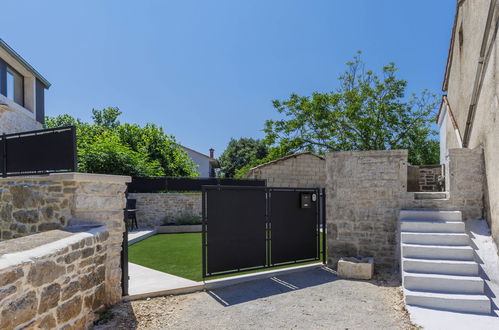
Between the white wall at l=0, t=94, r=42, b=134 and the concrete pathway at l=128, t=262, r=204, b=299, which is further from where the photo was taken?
the white wall at l=0, t=94, r=42, b=134

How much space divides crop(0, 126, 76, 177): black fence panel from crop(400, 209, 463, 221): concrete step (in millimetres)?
6205

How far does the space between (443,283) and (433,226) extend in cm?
132

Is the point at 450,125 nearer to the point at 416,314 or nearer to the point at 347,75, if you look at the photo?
the point at 416,314

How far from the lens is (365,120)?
18.1m

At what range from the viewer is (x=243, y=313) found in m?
4.40

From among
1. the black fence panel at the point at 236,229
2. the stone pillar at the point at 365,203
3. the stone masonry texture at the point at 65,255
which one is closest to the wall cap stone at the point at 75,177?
the stone masonry texture at the point at 65,255

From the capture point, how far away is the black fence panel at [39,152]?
4496 mm

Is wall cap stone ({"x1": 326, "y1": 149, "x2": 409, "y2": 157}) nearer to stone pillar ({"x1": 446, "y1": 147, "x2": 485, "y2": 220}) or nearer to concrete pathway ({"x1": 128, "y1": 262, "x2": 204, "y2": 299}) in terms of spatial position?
stone pillar ({"x1": 446, "y1": 147, "x2": 485, "y2": 220})

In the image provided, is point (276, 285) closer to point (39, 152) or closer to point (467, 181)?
point (467, 181)

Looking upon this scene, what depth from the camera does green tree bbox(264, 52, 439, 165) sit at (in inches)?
732

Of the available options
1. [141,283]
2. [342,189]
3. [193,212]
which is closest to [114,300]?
[141,283]

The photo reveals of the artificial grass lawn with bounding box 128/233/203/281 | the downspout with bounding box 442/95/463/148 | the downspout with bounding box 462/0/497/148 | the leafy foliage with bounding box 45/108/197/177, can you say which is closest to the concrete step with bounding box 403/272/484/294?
the artificial grass lawn with bounding box 128/233/203/281

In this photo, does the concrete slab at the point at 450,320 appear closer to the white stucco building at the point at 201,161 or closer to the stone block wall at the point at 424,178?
the stone block wall at the point at 424,178

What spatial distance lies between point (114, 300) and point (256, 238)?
2.80 m
